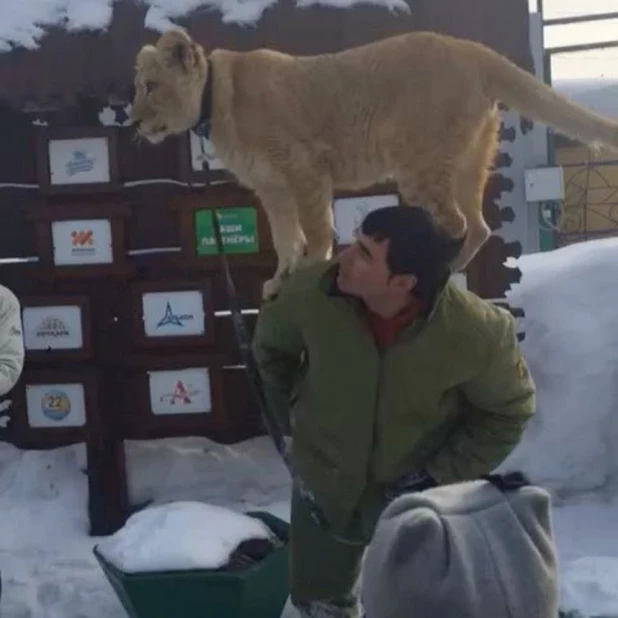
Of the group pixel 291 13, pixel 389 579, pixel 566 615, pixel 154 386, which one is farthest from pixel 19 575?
pixel 389 579

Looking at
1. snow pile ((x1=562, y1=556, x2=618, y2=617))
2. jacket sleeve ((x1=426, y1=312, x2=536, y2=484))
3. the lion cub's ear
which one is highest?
the lion cub's ear

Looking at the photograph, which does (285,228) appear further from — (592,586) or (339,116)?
(592,586)

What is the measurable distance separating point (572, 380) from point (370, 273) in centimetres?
354

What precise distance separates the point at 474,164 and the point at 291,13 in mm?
1555

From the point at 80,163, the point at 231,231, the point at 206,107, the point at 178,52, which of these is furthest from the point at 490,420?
the point at 80,163

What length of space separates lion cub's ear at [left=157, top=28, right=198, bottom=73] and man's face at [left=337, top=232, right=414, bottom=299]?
919 mm

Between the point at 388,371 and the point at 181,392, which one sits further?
the point at 181,392

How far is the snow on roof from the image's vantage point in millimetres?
4492

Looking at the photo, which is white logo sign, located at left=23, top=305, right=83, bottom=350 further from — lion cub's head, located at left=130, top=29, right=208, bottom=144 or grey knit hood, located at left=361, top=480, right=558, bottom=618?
grey knit hood, located at left=361, top=480, right=558, bottom=618

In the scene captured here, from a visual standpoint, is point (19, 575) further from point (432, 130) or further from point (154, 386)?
point (432, 130)

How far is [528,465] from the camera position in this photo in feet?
18.1

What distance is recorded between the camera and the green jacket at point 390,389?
2.52 meters

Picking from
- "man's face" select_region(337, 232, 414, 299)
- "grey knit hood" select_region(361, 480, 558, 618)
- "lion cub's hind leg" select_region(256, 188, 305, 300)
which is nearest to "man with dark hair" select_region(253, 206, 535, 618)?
"man's face" select_region(337, 232, 414, 299)

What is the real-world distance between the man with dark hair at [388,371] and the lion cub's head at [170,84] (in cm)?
71
